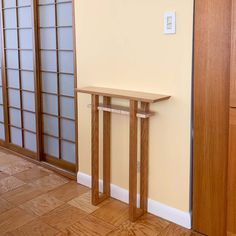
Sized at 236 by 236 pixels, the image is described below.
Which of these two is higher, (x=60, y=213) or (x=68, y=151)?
(x=68, y=151)

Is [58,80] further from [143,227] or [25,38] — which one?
[143,227]

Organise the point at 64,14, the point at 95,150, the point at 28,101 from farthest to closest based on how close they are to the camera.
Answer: the point at 28,101 < the point at 64,14 < the point at 95,150

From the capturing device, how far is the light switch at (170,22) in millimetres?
2166

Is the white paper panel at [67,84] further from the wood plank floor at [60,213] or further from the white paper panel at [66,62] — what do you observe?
the wood plank floor at [60,213]

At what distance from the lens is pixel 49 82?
131 inches

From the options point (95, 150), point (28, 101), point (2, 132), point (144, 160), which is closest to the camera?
point (144, 160)

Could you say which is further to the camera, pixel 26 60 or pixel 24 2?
pixel 26 60

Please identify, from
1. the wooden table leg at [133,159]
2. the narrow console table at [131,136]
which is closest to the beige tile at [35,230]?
the narrow console table at [131,136]

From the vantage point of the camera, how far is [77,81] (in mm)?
→ 2904

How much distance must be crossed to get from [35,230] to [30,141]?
1506 millimetres

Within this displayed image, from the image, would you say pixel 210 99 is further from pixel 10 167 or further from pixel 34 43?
pixel 10 167

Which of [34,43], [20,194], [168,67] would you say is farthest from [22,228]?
[34,43]

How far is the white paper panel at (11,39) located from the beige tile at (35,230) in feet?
6.54

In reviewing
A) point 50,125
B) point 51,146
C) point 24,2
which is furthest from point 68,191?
point 24,2
